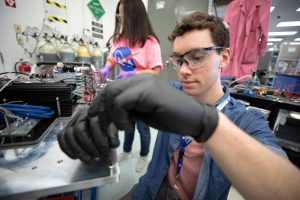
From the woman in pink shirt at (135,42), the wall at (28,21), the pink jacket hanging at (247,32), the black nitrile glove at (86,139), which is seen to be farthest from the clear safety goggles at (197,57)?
the wall at (28,21)

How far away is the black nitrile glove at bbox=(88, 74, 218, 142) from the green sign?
10.5ft

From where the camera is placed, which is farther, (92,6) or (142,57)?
(92,6)

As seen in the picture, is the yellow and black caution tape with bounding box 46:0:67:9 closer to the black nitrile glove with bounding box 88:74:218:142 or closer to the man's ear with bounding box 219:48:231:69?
the man's ear with bounding box 219:48:231:69

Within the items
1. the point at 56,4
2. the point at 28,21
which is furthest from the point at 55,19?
the point at 28,21

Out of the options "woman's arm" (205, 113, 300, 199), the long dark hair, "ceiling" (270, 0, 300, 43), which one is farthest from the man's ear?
"ceiling" (270, 0, 300, 43)

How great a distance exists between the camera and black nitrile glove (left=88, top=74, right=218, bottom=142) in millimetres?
365

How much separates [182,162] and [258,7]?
220 centimetres

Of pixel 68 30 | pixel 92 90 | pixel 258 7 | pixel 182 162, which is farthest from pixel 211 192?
pixel 68 30

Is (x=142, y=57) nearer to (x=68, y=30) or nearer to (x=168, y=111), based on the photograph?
Answer: (x=168, y=111)

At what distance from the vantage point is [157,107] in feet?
1.22

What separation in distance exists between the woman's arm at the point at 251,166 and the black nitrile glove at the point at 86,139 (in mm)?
268

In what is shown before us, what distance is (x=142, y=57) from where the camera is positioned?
4.77 feet

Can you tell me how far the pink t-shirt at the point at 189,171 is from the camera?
78cm

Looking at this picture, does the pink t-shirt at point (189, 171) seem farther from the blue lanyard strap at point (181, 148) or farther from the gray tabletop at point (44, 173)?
the gray tabletop at point (44, 173)
